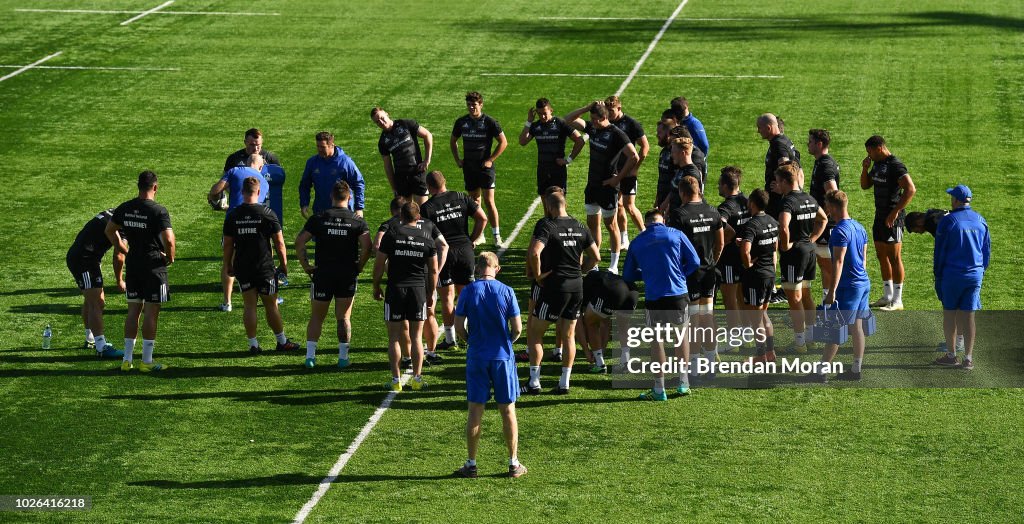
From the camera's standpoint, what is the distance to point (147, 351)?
1424cm

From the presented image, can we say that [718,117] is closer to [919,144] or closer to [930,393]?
[919,144]

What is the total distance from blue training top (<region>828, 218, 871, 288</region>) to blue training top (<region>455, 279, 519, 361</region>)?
3.60 m

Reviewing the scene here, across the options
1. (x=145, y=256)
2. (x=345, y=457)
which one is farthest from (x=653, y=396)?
(x=145, y=256)

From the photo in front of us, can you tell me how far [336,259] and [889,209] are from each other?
21.0 feet

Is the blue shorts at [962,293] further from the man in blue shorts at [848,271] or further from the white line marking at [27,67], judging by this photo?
the white line marking at [27,67]

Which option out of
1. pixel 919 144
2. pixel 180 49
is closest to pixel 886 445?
pixel 919 144

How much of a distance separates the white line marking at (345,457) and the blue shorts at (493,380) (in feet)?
4.54

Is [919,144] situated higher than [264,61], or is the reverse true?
[264,61]

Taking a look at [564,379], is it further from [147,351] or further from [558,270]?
[147,351]

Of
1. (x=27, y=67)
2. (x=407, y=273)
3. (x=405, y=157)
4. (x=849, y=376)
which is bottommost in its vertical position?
(x=849, y=376)

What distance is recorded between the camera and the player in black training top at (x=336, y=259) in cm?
1398

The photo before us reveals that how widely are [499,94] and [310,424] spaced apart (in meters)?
14.7

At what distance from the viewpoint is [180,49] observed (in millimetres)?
30141

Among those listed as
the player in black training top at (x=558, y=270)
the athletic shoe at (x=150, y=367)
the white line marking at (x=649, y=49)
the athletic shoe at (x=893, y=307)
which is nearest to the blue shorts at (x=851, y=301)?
the player in black training top at (x=558, y=270)
